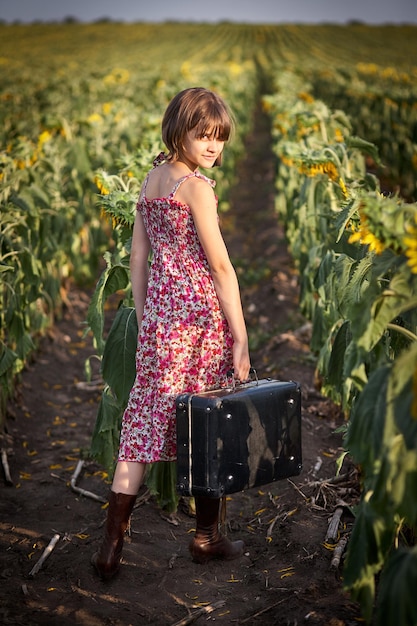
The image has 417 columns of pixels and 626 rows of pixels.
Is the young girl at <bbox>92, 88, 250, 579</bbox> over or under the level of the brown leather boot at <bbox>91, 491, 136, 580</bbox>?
over

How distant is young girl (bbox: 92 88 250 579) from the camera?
2.68 m


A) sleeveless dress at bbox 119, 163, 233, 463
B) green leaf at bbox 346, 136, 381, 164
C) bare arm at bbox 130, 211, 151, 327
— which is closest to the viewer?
sleeveless dress at bbox 119, 163, 233, 463

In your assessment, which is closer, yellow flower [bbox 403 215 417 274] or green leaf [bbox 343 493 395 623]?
yellow flower [bbox 403 215 417 274]

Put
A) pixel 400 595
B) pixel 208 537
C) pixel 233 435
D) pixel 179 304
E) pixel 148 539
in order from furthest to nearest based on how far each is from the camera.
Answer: pixel 148 539, pixel 208 537, pixel 179 304, pixel 233 435, pixel 400 595

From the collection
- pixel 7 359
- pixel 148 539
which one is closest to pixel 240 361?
pixel 148 539

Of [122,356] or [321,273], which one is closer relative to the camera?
[122,356]

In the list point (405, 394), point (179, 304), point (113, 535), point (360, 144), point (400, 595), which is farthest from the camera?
point (360, 144)

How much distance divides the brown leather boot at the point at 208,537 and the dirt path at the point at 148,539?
0.13 ft

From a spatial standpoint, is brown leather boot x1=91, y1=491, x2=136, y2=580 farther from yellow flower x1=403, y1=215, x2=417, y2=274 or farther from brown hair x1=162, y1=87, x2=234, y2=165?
yellow flower x1=403, y1=215, x2=417, y2=274

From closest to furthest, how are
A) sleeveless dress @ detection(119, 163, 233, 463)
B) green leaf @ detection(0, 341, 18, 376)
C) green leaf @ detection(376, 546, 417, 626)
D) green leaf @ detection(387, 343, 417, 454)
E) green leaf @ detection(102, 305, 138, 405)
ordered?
green leaf @ detection(376, 546, 417, 626) → green leaf @ detection(387, 343, 417, 454) → sleeveless dress @ detection(119, 163, 233, 463) → green leaf @ detection(102, 305, 138, 405) → green leaf @ detection(0, 341, 18, 376)

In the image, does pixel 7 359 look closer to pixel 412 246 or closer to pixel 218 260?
pixel 218 260

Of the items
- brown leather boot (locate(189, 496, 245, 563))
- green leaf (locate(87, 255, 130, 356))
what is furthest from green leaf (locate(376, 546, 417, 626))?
green leaf (locate(87, 255, 130, 356))

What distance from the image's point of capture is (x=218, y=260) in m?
2.65

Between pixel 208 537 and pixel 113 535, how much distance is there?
33 cm
